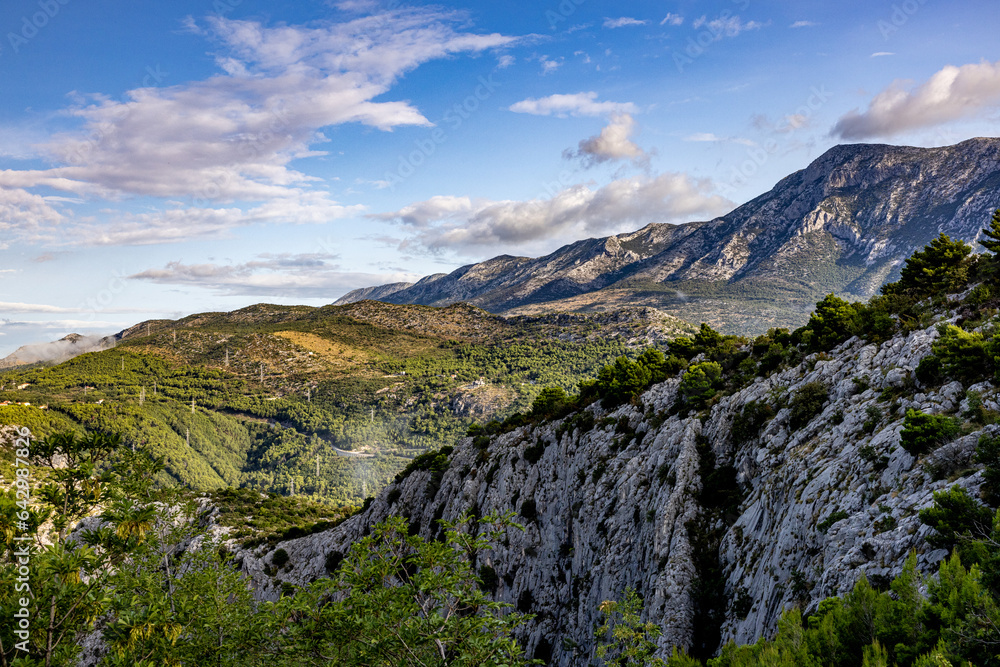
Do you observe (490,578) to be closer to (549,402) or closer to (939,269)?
(549,402)

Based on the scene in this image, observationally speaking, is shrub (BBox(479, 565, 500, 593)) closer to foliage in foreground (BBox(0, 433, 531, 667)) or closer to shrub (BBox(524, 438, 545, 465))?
shrub (BBox(524, 438, 545, 465))

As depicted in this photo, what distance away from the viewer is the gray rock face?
14148 millimetres

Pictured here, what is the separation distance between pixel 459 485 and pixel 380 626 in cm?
3778

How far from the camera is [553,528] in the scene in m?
35.9

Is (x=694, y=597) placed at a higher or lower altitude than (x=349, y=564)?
lower

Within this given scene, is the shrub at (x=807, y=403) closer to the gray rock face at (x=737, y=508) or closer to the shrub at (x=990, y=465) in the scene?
the gray rock face at (x=737, y=508)

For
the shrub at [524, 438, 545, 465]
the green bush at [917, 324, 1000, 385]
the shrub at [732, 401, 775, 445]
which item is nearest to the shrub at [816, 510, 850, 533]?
the green bush at [917, 324, 1000, 385]

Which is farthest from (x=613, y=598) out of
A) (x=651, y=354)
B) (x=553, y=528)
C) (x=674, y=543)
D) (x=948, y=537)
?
(x=651, y=354)

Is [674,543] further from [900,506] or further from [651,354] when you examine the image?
[651,354]

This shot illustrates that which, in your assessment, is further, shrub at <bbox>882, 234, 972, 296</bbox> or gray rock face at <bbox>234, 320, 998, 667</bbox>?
shrub at <bbox>882, 234, 972, 296</bbox>

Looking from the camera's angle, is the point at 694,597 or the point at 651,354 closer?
the point at 694,597

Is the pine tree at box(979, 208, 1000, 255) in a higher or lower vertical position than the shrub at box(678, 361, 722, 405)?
higher

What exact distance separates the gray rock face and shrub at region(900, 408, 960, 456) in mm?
502

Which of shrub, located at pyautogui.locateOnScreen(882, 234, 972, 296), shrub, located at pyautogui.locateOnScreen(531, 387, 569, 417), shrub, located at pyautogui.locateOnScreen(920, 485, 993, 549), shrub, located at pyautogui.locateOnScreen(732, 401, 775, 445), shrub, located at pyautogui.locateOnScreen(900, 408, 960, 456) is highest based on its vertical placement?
shrub, located at pyautogui.locateOnScreen(882, 234, 972, 296)
